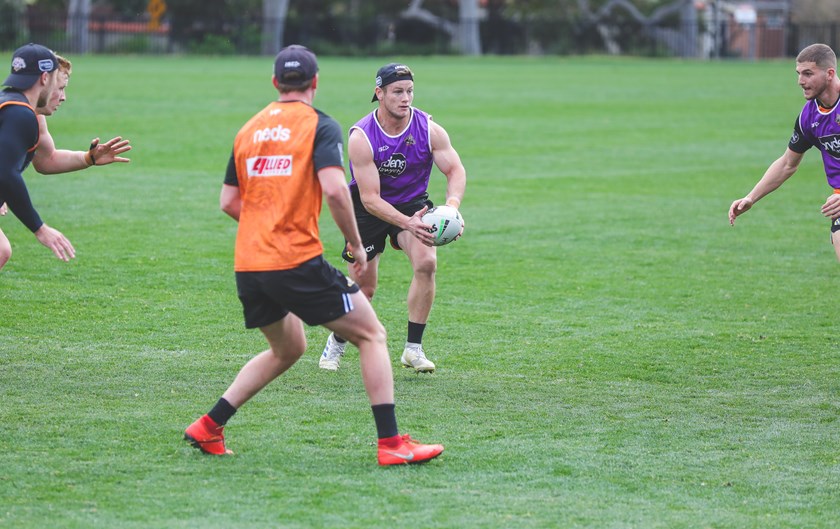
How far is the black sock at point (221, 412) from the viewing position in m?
5.79

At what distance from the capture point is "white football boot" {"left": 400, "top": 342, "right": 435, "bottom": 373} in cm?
770

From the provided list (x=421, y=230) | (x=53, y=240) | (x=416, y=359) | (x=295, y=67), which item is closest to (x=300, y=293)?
(x=295, y=67)

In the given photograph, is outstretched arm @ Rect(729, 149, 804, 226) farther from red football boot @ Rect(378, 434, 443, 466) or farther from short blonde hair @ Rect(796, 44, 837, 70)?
red football boot @ Rect(378, 434, 443, 466)

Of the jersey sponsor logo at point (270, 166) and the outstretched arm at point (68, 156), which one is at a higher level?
the jersey sponsor logo at point (270, 166)

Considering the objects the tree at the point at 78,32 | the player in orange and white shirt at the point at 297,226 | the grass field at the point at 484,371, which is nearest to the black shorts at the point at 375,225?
the grass field at the point at 484,371

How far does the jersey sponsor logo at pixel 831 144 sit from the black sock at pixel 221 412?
4549 millimetres

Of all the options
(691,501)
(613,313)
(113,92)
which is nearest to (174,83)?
(113,92)

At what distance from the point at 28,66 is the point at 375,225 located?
8.43ft

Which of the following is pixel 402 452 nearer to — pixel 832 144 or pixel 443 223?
pixel 443 223

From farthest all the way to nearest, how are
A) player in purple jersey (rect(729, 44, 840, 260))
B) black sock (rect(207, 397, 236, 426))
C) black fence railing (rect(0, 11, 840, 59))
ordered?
black fence railing (rect(0, 11, 840, 59)), player in purple jersey (rect(729, 44, 840, 260)), black sock (rect(207, 397, 236, 426))

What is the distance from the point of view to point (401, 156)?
25.7 ft

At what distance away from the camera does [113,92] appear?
29266mm

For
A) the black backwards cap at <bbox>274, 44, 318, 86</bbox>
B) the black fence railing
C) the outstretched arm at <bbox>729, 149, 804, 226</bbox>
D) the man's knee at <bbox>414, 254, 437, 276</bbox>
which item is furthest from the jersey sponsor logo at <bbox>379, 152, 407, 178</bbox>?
the black fence railing

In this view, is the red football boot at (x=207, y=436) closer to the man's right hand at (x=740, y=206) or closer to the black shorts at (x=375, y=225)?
the black shorts at (x=375, y=225)
